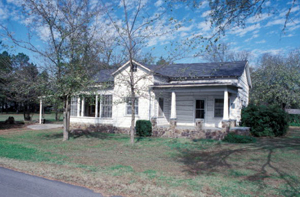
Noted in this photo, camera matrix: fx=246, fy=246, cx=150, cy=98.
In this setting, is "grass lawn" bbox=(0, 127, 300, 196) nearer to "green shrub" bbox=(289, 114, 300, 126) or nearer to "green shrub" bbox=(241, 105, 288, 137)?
"green shrub" bbox=(241, 105, 288, 137)

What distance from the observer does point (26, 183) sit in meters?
5.75

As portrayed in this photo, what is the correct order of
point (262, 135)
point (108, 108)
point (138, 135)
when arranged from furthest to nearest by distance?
1. point (108, 108)
2. point (138, 135)
3. point (262, 135)

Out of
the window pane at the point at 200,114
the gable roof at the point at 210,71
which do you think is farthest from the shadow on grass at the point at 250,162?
the gable roof at the point at 210,71

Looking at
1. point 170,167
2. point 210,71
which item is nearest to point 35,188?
point 170,167

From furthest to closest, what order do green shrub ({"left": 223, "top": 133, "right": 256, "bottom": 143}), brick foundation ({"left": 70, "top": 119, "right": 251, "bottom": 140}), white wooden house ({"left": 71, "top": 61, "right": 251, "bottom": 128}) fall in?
white wooden house ({"left": 71, "top": 61, "right": 251, "bottom": 128}) < brick foundation ({"left": 70, "top": 119, "right": 251, "bottom": 140}) < green shrub ({"left": 223, "top": 133, "right": 256, "bottom": 143})

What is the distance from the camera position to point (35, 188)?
5.40 m

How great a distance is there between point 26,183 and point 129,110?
11.5 metres

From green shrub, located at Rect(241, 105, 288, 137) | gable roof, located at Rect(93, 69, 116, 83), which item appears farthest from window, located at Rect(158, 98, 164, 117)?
green shrub, located at Rect(241, 105, 288, 137)

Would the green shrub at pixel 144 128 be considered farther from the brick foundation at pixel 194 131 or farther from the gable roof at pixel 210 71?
the gable roof at pixel 210 71

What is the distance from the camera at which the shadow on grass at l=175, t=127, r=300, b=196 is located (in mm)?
6363

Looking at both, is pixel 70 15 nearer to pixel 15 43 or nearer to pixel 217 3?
pixel 15 43

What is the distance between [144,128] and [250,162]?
24.8 ft

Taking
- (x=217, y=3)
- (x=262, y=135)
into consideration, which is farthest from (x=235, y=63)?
(x=217, y=3)

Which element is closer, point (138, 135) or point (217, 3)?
point (217, 3)
